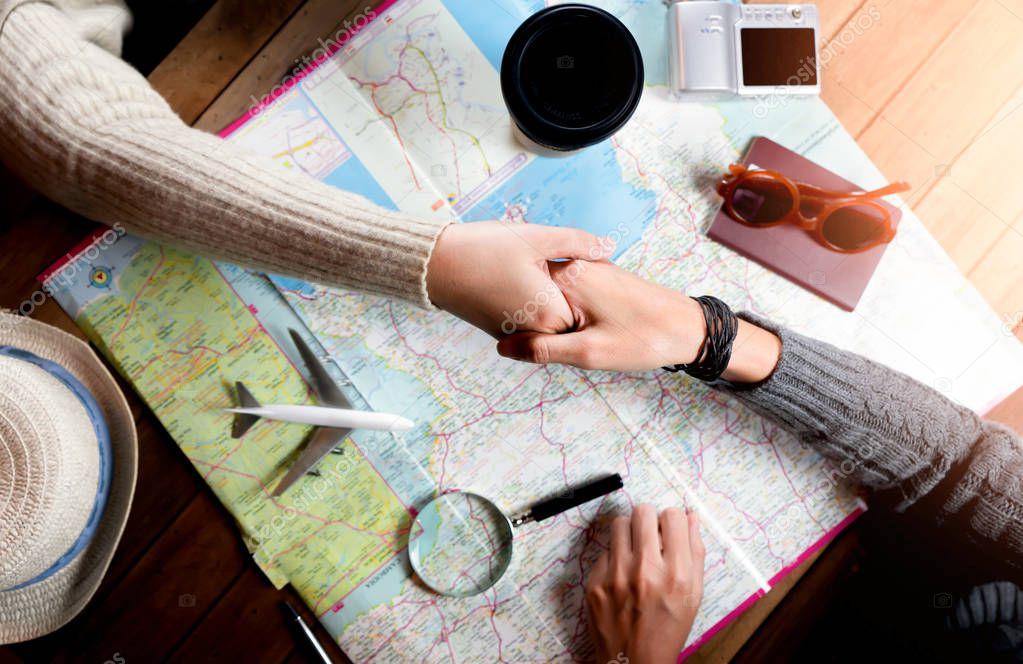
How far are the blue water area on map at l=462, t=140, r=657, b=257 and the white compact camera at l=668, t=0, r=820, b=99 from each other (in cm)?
15

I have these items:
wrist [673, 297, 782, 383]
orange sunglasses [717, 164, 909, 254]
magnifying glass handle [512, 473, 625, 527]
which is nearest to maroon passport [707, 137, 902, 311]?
orange sunglasses [717, 164, 909, 254]

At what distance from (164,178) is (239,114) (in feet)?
0.65

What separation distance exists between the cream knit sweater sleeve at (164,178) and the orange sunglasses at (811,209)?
427 millimetres

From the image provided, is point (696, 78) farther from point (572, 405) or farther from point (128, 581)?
point (128, 581)

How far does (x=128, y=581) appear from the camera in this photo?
2.72ft

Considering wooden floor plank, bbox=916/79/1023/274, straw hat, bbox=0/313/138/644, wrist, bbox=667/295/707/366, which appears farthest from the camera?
wooden floor plank, bbox=916/79/1023/274

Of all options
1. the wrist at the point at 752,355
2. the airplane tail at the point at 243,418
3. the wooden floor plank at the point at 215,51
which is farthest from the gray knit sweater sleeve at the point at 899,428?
the wooden floor plank at the point at 215,51

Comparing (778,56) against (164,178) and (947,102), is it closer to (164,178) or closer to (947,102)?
(947,102)

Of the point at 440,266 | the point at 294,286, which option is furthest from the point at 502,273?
the point at 294,286

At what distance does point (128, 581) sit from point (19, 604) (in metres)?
0.14

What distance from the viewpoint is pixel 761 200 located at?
84 centimetres

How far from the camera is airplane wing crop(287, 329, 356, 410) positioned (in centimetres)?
82

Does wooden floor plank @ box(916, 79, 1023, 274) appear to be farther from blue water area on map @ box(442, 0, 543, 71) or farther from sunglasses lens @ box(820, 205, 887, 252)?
blue water area on map @ box(442, 0, 543, 71)

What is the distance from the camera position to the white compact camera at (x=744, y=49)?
2.67 ft
